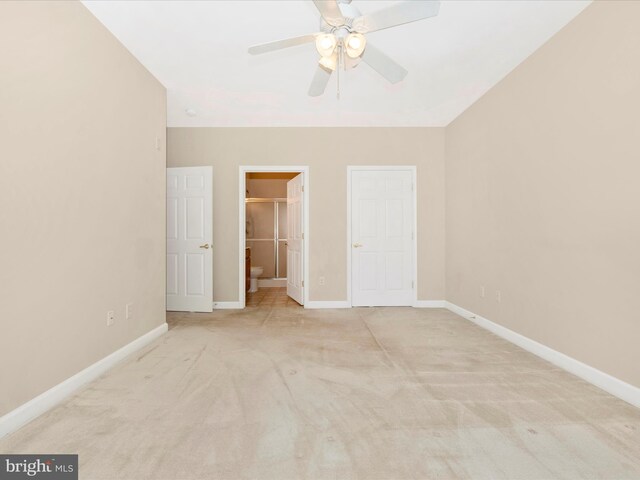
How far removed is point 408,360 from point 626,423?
135cm

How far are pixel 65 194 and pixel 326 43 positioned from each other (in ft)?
6.47

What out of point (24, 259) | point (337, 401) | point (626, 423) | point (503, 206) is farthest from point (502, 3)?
point (24, 259)

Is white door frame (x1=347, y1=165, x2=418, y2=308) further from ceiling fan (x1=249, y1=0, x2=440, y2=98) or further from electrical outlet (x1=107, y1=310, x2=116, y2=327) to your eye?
electrical outlet (x1=107, y1=310, x2=116, y2=327)

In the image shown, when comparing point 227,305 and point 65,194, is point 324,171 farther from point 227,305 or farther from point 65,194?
point 65,194

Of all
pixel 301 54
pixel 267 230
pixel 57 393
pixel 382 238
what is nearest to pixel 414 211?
pixel 382 238

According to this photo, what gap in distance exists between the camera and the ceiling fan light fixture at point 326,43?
1.95 meters

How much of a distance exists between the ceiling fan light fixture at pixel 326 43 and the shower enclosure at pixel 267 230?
5.57 m

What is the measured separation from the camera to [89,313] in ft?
7.79

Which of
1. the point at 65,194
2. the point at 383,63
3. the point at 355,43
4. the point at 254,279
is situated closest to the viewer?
the point at 355,43

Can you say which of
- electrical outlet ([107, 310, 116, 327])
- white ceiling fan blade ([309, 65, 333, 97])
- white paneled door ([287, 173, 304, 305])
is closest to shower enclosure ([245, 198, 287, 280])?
white paneled door ([287, 173, 304, 305])

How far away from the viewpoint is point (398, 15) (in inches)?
70.4

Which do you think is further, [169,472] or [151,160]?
[151,160]

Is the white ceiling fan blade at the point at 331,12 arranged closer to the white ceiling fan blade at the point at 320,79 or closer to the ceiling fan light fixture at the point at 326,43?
the ceiling fan light fixture at the point at 326,43

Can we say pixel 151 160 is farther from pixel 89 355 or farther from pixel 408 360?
pixel 408 360
